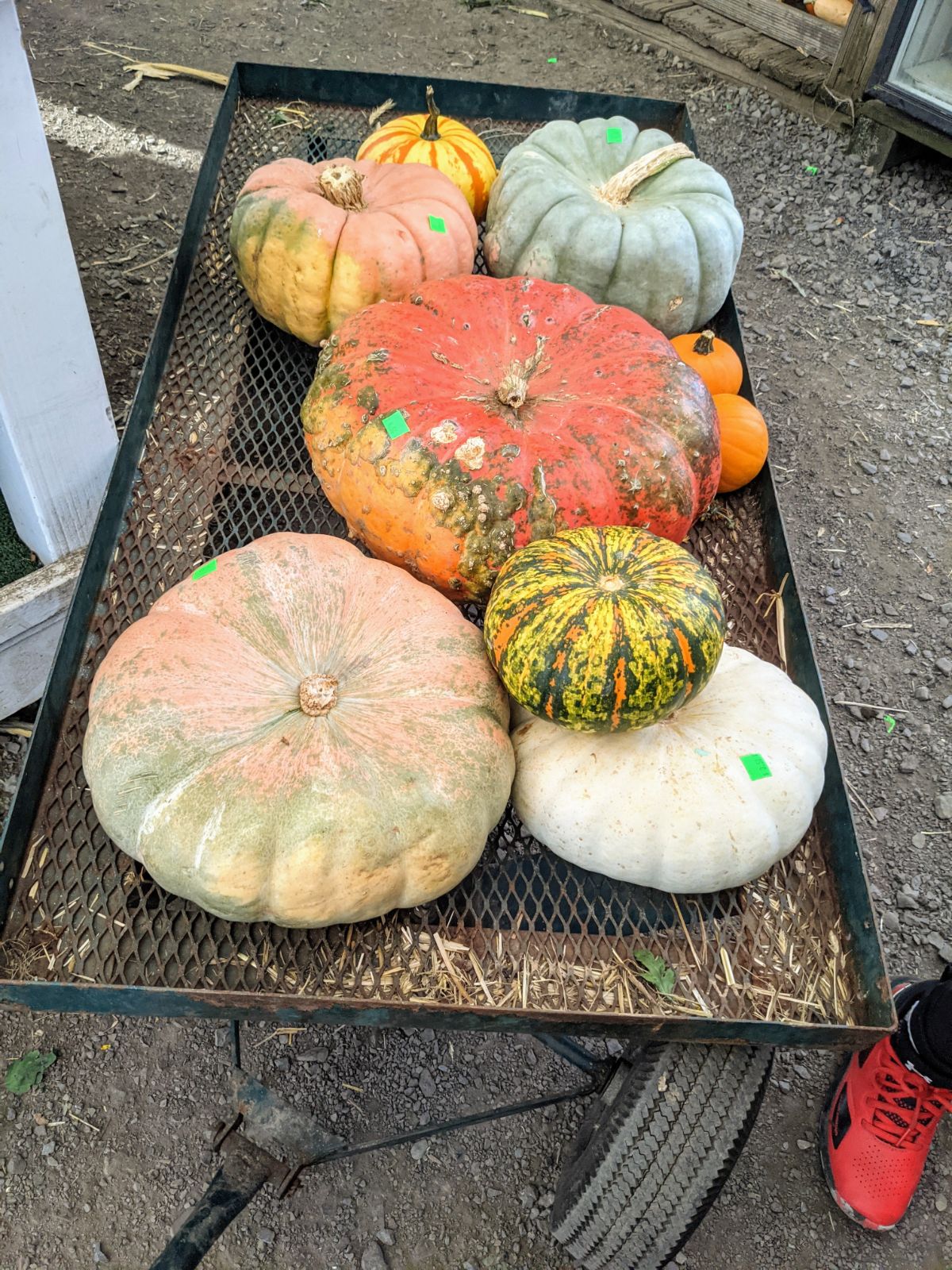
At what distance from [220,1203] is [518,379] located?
1.56 metres

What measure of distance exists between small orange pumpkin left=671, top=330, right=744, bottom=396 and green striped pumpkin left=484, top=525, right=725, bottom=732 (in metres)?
0.97

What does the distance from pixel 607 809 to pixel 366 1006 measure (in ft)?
1.56

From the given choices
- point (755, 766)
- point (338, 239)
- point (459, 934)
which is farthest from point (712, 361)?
point (459, 934)

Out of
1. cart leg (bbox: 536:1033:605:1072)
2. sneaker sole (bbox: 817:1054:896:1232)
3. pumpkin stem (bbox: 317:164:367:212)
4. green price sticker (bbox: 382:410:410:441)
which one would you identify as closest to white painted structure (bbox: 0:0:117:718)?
pumpkin stem (bbox: 317:164:367:212)

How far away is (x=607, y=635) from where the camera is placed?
1.44m

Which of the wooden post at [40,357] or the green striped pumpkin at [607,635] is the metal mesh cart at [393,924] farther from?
the green striped pumpkin at [607,635]

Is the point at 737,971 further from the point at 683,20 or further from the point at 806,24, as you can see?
the point at 683,20

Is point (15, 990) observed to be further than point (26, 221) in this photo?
No

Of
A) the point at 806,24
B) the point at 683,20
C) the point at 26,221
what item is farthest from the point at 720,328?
the point at 683,20

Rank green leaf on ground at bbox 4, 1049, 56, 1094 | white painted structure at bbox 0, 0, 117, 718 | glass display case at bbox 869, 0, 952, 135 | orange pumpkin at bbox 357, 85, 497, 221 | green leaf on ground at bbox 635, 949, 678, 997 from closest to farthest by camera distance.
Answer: green leaf on ground at bbox 635, 949, 678, 997
white painted structure at bbox 0, 0, 117, 718
green leaf on ground at bbox 4, 1049, 56, 1094
orange pumpkin at bbox 357, 85, 497, 221
glass display case at bbox 869, 0, 952, 135

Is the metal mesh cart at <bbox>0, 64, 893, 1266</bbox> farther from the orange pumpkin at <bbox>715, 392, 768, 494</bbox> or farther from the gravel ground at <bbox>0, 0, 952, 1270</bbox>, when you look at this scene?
the gravel ground at <bbox>0, 0, 952, 1270</bbox>

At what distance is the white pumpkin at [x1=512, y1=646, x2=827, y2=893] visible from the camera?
1.53 metres

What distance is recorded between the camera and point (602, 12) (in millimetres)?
5863

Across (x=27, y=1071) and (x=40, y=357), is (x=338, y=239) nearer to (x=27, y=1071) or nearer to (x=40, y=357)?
(x=40, y=357)
